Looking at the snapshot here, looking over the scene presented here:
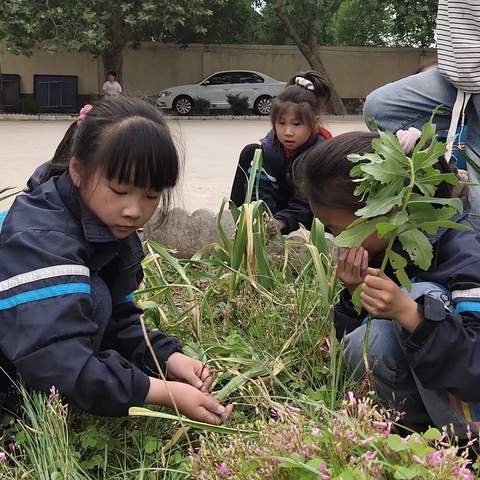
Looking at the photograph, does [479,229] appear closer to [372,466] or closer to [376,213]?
[376,213]

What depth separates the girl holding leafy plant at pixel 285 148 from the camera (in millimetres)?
3385

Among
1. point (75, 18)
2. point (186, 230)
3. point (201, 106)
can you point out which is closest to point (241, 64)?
point (201, 106)

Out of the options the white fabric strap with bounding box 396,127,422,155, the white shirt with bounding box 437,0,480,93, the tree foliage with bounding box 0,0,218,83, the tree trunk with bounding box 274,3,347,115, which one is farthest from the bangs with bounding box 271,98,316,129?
the tree trunk with bounding box 274,3,347,115

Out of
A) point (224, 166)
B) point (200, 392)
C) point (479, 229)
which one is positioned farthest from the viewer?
point (224, 166)

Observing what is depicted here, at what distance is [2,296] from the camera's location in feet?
5.02

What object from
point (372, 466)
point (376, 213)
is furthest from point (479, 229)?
point (372, 466)

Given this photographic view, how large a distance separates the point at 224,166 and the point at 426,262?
22.2 feet

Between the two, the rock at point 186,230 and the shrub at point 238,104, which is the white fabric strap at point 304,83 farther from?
the shrub at point 238,104

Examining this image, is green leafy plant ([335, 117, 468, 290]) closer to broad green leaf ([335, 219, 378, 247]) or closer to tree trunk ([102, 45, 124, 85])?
broad green leaf ([335, 219, 378, 247])

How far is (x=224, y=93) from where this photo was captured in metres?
20.3

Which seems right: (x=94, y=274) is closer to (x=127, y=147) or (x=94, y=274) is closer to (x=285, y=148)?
(x=127, y=147)

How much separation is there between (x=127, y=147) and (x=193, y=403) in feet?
2.07

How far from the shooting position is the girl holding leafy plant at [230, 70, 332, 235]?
338cm

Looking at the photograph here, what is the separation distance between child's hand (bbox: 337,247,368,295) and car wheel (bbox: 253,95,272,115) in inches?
735
